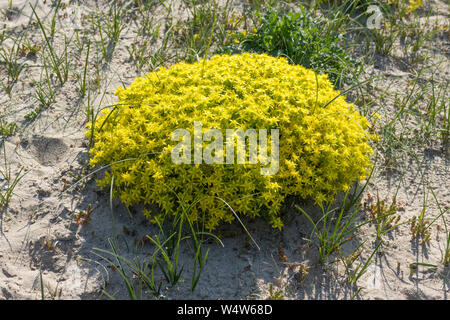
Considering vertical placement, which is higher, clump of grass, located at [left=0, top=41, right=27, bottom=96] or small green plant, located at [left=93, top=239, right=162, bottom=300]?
clump of grass, located at [left=0, top=41, right=27, bottom=96]

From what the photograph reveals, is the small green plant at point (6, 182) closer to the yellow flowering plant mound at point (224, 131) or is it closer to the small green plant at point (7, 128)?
the small green plant at point (7, 128)

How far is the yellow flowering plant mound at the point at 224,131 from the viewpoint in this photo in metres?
3.11

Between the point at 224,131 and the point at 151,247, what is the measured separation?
1.04 meters

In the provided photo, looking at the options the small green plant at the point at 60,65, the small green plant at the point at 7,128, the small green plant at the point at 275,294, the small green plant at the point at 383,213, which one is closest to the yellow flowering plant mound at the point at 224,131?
the small green plant at the point at 383,213

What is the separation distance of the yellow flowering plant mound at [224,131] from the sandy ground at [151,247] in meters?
0.24

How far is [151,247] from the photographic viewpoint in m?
3.29

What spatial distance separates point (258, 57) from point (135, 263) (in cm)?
216

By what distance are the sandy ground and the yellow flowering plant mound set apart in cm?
24

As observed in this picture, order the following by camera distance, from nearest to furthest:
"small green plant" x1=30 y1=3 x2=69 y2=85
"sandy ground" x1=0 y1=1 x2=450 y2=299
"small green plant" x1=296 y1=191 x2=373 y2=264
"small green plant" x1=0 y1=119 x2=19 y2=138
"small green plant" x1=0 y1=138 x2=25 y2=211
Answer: "sandy ground" x1=0 y1=1 x2=450 y2=299 → "small green plant" x1=296 y1=191 x2=373 y2=264 → "small green plant" x1=0 y1=138 x2=25 y2=211 → "small green plant" x1=0 y1=119 x2=19 y2=138 → "small green plant" x1=30 y1=3 x2=69 y2=85

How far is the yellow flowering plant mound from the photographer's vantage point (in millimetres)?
3113

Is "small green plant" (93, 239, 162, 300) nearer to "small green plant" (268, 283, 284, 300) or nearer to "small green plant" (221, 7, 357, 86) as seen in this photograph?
"small green plant" (268, 283, 284, 300)

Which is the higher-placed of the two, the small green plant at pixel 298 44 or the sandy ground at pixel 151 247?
the small green plant at pixel 298 44

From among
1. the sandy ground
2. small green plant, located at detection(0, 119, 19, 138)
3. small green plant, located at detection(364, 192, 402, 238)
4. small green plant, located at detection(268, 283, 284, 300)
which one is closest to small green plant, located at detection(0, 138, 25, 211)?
the sandy ground

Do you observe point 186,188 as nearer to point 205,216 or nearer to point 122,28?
point 205,216
